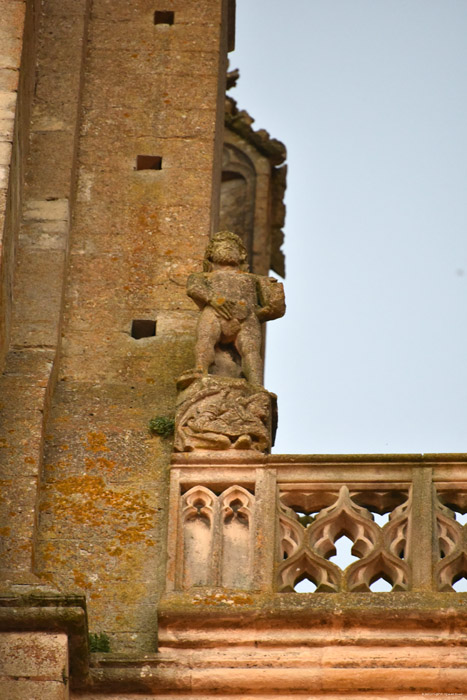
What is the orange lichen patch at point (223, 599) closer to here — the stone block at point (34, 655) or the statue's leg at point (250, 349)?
the stone block at point (34, 655)

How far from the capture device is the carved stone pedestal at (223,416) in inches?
416

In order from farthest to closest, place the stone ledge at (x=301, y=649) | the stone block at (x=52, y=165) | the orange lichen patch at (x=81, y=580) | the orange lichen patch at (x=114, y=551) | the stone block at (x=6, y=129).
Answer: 1. the stone block at (x=52, y=165)
2. the stone block at (x=6, y=129)
3. the orange lichen patch at (x=114, y=551)
4. the orange lichen patch at (x=81, y=580)
5. the stone ledge at (x=301, y=649)

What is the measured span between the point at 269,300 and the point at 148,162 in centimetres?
164

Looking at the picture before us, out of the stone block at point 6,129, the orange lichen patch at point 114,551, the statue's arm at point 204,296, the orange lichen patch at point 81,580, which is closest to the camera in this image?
the orange lichen patch at point 81,580

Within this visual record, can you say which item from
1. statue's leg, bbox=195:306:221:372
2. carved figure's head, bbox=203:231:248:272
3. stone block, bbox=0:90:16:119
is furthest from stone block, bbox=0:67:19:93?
statue's leg, bbox=195:306:221:372

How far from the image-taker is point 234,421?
34.9ft

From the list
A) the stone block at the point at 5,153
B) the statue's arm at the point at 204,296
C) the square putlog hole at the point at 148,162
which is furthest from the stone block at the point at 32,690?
the square putlog hole at the point at 148,162

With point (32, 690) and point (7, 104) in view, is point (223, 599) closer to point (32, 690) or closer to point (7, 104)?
point (32, 690)

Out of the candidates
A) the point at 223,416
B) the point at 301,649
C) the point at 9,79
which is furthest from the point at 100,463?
the point at 9,79

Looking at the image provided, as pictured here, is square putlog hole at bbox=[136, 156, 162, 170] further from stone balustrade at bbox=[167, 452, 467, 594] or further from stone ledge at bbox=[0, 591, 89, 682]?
stone ledge at bbox=[0, 591, 89, 682]

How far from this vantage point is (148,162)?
1263 cm

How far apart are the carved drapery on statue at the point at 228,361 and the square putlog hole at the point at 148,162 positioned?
1090 millimetres

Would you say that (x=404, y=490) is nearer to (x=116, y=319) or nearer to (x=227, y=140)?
(x=116, y=319)

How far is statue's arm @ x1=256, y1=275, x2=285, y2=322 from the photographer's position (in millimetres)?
11430
